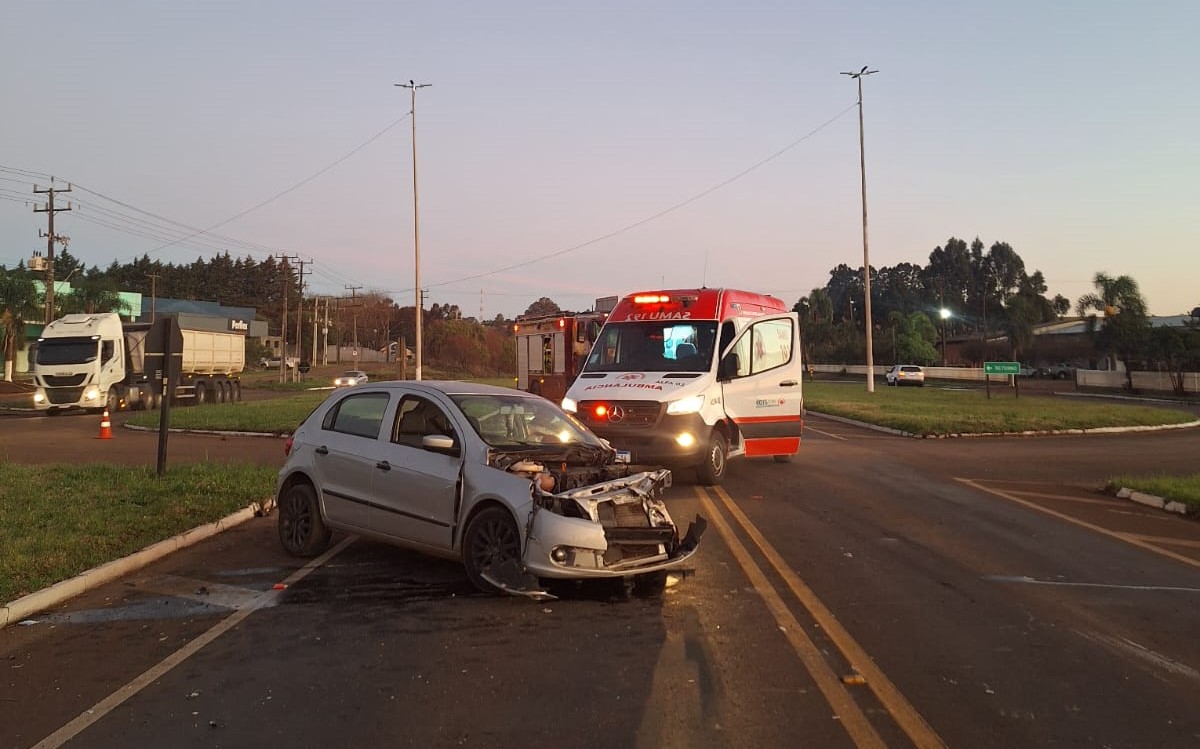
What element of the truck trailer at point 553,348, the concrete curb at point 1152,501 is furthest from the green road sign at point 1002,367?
the concrete curb at point 1152,501

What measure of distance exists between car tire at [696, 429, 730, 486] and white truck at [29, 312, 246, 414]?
23157 mm

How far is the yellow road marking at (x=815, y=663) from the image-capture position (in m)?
4.14

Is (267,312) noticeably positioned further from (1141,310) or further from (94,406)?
(1141,310)

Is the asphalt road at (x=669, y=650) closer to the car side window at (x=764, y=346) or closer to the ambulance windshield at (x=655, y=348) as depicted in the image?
the ambulance windshield at (x=655, y=348)

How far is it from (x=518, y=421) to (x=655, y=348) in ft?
19.4

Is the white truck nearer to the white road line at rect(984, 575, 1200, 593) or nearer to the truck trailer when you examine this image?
the truck trailer

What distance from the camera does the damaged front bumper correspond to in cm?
628

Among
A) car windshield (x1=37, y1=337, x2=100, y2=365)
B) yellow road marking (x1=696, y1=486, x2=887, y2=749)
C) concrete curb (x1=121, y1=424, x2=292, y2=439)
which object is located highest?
car windshield (x1=37, y1=337, x2=100, y2=365)

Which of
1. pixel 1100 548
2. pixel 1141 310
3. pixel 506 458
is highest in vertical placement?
pixel 1141 310

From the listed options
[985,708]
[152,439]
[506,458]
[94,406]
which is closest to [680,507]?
[506,458]

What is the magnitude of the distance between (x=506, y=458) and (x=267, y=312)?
122028 mm

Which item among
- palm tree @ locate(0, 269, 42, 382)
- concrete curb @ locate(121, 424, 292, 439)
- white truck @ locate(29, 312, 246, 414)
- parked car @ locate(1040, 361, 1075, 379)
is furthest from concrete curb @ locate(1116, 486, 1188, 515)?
parked car @ locate(1040, 361, 1075, 379)

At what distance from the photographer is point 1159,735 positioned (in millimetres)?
4098

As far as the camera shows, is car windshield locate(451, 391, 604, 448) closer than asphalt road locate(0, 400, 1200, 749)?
No
